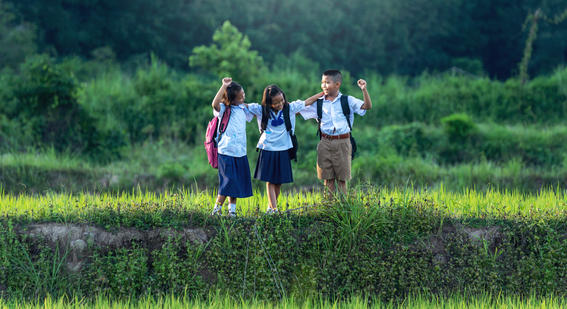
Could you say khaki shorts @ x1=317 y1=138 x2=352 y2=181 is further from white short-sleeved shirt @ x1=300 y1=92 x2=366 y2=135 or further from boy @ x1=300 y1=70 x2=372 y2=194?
white short-sleeved shirt @ x1=300 y1=92 x2=366 y2=135

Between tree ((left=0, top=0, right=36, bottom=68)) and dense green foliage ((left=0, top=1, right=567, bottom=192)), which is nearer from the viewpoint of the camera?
dense green foliage ((left=0, top=1, right=567, bottom=192))

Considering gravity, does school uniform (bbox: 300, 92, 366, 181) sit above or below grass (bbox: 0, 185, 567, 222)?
above

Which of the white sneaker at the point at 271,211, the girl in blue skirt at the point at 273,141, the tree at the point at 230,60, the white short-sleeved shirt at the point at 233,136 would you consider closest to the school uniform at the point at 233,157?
the white short-sleeved shirt at the point at 233,136

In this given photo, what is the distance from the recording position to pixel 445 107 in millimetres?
17562

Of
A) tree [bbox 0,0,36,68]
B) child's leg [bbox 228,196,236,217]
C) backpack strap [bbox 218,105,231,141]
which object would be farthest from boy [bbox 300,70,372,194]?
tree [bbox 0,0,36,68]

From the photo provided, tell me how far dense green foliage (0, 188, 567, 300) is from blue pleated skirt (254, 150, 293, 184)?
0.41 meters

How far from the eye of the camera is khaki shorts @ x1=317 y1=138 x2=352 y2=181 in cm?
688

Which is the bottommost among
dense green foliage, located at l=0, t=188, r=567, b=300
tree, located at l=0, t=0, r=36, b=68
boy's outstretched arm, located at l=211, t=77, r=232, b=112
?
dense green foliage, located at l=0, t=188, r=567, b=300

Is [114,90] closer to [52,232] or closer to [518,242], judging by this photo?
[52,232]

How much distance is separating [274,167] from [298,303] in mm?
1450

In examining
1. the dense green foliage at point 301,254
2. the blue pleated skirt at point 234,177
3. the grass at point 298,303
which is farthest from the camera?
the blue pleated skirt at point 234,177

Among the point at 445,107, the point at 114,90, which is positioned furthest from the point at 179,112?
the point at 445,107

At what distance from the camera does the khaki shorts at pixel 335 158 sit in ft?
22.6

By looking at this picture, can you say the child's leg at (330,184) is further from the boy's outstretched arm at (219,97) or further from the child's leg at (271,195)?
the boy's outstretched arm at (219,97)
